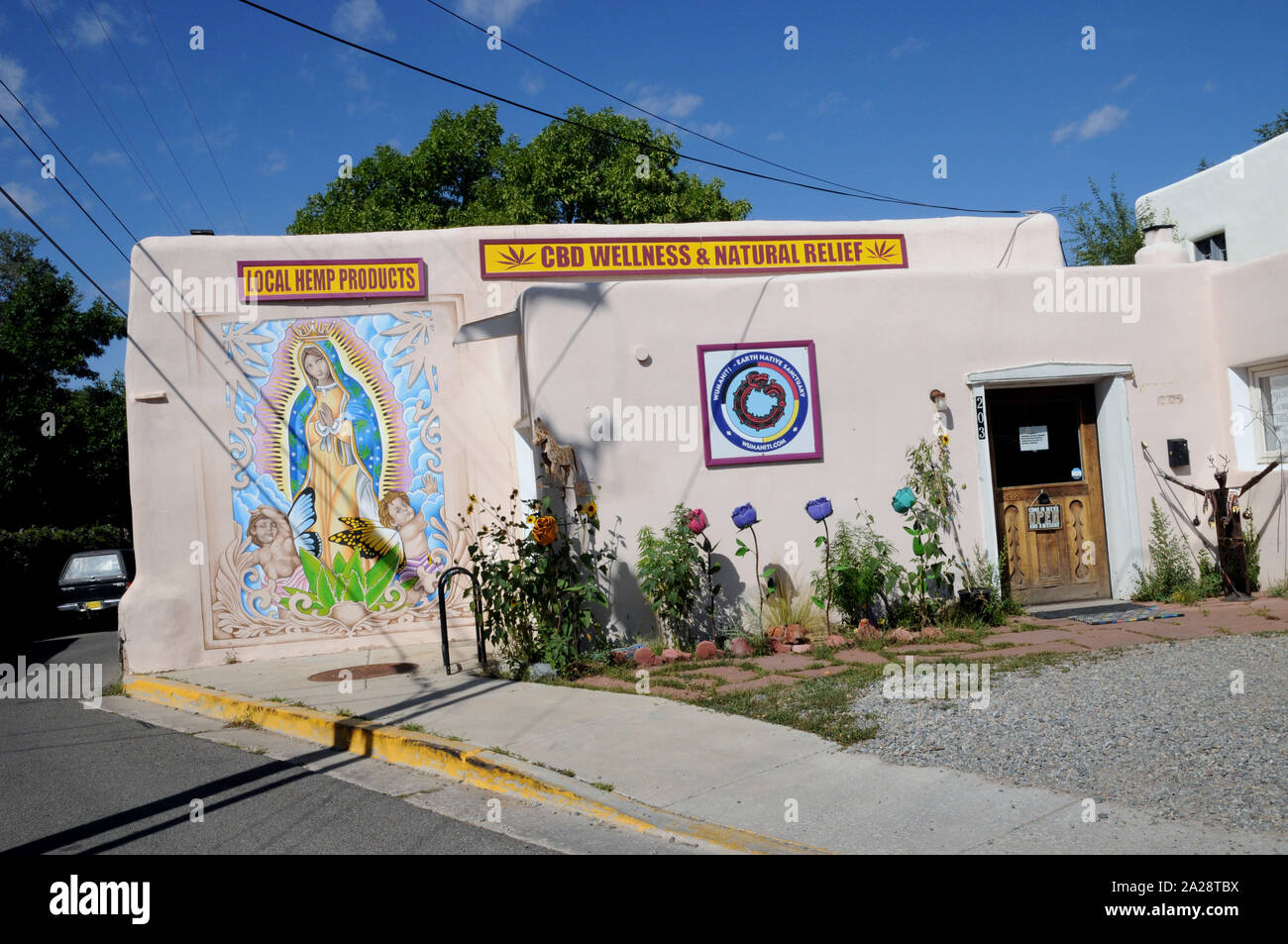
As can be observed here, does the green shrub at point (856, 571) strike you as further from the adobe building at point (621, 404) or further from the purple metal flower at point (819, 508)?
the purple metal flower at point (819, 508)

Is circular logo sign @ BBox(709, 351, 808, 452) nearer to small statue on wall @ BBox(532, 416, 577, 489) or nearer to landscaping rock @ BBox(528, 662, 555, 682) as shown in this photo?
small statue on wall @ BBox(532, 416, 577, 489)

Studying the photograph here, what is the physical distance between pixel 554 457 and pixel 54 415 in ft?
69.4

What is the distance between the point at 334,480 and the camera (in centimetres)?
1091

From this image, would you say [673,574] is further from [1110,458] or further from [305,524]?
[1110,458]

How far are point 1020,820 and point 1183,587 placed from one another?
6578 mm

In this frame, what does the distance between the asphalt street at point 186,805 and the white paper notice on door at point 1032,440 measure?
7.63 metres

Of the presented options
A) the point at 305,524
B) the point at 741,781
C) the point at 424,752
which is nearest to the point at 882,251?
the point at 305,524

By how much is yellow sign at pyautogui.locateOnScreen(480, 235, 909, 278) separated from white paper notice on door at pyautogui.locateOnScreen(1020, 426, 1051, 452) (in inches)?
107
